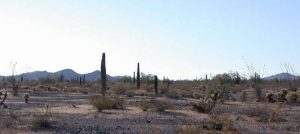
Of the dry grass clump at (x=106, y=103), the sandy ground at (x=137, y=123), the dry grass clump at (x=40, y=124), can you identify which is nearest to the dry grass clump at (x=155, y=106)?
the sandy ground at (x=137, y=123)

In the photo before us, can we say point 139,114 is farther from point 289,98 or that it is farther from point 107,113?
point 289,98

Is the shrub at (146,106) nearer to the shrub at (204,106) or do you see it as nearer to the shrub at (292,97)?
the shrub at (204,106)

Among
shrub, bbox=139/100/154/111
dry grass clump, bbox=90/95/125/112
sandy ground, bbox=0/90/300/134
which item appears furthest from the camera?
dry grass clump, bbox=90/95/125/112

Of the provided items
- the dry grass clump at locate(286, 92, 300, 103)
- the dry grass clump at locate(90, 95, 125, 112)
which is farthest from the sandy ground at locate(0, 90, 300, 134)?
the dry grass clump at locate(286, 92, 300, 103)

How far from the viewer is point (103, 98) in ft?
97.0

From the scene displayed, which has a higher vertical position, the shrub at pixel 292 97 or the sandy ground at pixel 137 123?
the shrub at pixel 292 97

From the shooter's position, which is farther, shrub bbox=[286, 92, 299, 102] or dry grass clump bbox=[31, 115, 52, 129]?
shrub bbox=[286, 92, 299, 102]

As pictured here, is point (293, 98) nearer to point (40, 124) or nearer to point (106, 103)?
point (106, 103)

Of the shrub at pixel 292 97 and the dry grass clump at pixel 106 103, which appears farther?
the shrub at pixel 292 97

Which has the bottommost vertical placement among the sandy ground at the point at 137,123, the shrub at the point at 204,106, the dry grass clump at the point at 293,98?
the sandy ground at the point at 137,123

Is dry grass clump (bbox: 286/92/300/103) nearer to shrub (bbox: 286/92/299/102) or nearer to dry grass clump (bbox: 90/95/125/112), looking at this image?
shrub (bbox: 286/92/299/102)

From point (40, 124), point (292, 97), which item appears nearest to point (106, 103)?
point (40, 124)

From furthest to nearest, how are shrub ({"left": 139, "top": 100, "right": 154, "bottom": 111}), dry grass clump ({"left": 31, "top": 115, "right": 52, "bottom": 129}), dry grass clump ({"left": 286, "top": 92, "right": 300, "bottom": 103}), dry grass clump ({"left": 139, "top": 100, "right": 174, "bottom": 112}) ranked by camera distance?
dry grass clump ({"left": 286, "top": 92, "right": 300, "bottom": 103}) < shrub ({"left": 139, "top": 100, "right": 154, "bottom": 111}) < dry grass clump ({"left": 139, "top": 100, "right": 174, "bottom": 112}) < dry grass clump ({"left": 31, "top": 115, "right": 52, "bottom": 129})

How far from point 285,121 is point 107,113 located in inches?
325
